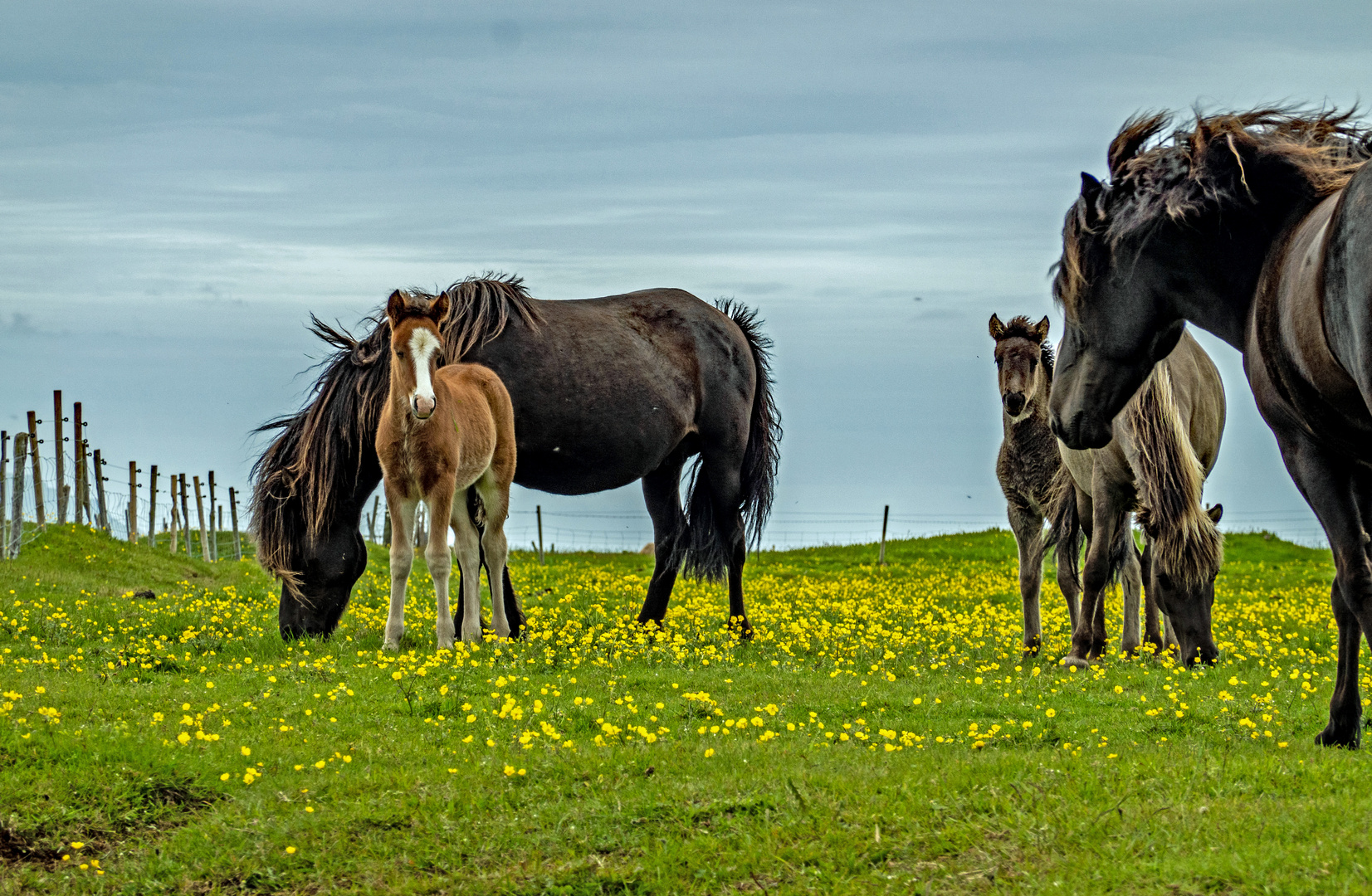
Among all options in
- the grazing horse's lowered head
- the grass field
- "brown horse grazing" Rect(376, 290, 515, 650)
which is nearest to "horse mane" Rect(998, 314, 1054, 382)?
the grazing horse's lowered head

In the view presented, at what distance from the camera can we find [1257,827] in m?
5.00

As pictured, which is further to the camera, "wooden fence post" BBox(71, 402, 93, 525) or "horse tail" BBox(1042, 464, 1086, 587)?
"wooden fence post" BBox(71, 402, 93, 525)

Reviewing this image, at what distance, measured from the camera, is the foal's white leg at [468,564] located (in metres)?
11.4

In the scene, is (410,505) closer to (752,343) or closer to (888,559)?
(752,343)

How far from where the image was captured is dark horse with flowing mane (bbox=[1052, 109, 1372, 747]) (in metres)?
5.10

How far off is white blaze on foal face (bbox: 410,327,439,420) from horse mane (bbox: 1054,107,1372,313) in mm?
5348

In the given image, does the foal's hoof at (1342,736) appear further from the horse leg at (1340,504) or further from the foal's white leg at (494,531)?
the foal's white leg at (494,531)

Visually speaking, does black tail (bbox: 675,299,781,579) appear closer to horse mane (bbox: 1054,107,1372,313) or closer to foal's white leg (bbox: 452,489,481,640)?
foal's white leg (bbox: 452,489,481,640)

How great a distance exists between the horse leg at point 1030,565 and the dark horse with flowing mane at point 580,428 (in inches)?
118

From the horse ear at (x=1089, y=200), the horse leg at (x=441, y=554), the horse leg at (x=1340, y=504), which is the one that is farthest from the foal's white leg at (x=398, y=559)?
the horse leg at (x=1340, y=504)

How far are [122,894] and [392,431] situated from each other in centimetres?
563

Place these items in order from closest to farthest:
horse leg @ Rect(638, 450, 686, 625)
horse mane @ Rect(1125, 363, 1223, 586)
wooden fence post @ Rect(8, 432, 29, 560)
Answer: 1. horse mane @ Rect(1125, 363, 1223, 586)
2. horse leg @ Rect(638, 450, 686, 625)
3. wooden fence post @ Rect(8, 432, 29, 560)

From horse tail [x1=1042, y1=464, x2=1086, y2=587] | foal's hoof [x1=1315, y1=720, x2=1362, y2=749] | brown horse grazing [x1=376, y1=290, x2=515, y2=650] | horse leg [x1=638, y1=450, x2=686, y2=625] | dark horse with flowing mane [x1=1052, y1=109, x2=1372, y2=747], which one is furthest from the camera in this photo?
horse leg [x1=638, y1=450, x2=686, y2=625]

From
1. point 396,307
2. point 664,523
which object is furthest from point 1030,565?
point 396,307
